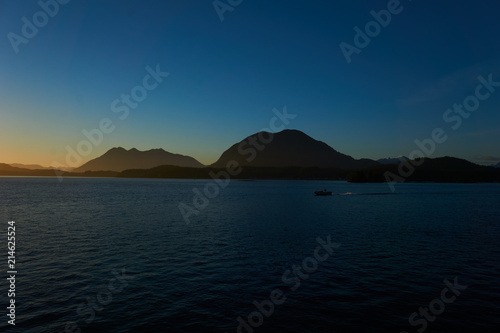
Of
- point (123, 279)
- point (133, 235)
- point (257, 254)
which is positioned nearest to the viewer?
point (123, 279)

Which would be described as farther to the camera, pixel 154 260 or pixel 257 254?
pixel 257 254

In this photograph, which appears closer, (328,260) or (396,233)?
(328,260)

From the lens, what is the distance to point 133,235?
47312mm

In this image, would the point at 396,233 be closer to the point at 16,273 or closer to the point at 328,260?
the point at 328,260

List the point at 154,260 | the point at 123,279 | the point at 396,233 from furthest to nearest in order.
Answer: the point at 396,233 → the point at 154,260 → the point at 123,279

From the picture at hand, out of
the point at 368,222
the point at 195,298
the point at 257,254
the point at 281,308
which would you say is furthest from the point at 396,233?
the point at 195,298

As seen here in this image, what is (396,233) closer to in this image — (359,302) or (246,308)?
(359,302)

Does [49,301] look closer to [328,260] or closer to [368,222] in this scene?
[328,260]

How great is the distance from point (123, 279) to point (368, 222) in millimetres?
51533

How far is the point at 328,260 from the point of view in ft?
112

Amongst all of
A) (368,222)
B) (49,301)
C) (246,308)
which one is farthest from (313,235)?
(49,301)

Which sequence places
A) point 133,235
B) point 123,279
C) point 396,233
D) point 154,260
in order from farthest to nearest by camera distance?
point 396,233 → point 133,235 → point 154,260 → point 123,279

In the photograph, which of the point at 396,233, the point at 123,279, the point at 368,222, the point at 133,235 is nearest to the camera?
the point at 123,279

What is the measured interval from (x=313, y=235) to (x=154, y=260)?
26.2 meters
